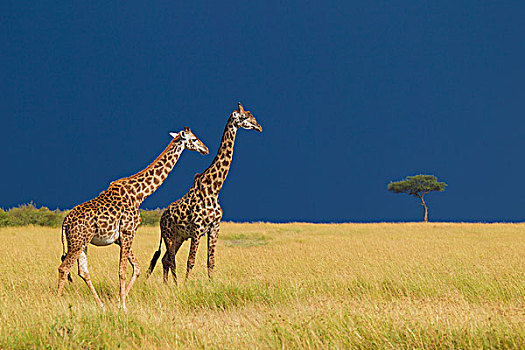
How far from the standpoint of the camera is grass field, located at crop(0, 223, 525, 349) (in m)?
4.79

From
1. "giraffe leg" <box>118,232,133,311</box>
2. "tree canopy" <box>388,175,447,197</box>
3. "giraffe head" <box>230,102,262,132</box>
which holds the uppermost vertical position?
"tree canopy" <box>388,175,447,197</box>

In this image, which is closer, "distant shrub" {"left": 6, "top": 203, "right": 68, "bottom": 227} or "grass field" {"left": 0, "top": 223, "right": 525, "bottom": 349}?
"grass field" {"left": 0, "top": 223, "right": 525, "bottom": 349}

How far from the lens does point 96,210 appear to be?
21.8 feet

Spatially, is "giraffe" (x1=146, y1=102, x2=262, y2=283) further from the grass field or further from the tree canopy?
the tree canopy

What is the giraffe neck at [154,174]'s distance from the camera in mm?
7395

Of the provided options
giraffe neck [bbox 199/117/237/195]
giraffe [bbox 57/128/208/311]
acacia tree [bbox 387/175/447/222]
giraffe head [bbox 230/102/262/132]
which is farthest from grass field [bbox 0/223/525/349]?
acacia tree [bbox 387/175/447/222]

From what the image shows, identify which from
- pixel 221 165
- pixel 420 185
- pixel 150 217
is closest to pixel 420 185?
pixel 420 185

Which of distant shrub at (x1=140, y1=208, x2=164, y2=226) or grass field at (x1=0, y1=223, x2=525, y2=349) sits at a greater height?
distant shrub at (x1=140, y1=208, x2=164, y2=226)

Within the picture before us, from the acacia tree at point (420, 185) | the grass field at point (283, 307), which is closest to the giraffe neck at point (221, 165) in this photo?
the grass field at point (283, 307)

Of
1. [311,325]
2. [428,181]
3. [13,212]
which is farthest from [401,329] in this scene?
[428,181]

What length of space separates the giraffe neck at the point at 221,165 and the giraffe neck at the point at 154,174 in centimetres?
81

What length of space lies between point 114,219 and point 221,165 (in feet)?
7.92

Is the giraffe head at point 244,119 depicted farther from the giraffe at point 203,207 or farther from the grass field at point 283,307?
the grass field at point 283,307

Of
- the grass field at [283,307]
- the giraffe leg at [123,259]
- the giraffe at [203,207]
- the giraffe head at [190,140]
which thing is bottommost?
the grass field at [283,307]
